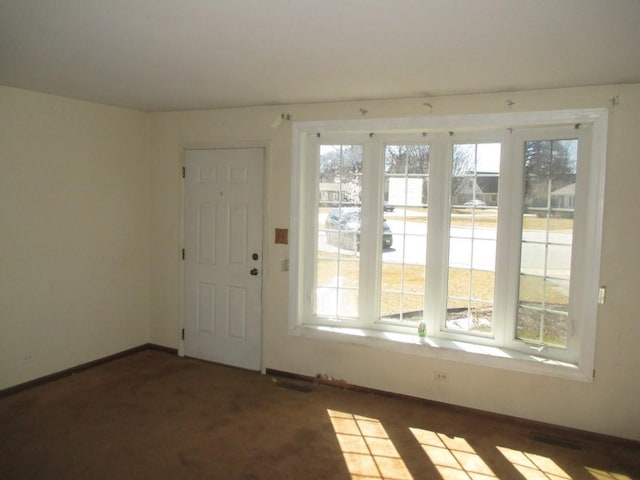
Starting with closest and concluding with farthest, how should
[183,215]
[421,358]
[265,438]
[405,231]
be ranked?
[265,438], [421,358], [405,231], [183,215]

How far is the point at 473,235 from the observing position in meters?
Answer: 3.76

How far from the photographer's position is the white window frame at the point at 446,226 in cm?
325

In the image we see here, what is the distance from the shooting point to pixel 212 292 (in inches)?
183

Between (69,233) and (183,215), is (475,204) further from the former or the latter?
(69,233)

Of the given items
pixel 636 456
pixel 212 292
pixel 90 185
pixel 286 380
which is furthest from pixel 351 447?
pixel 90 185

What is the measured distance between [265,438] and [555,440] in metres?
2.04

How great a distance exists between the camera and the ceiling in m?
2.00

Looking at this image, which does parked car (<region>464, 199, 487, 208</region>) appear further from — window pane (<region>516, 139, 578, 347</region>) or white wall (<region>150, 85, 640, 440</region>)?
white wall (<region>150, 85, 640, 440</region>)

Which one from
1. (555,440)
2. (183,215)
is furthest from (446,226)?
(183,215)

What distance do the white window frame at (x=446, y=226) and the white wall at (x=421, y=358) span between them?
71 millimetres

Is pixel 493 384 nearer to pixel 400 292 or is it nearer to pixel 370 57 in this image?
pixel 400 292

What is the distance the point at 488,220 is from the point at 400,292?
95 centimetres

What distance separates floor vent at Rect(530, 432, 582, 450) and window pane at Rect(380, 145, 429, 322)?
1.21m

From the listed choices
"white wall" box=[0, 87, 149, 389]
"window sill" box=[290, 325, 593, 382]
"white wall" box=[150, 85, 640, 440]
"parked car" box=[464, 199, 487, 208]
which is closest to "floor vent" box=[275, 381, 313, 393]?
"white wall" box=[150, 85, 640, 440]
